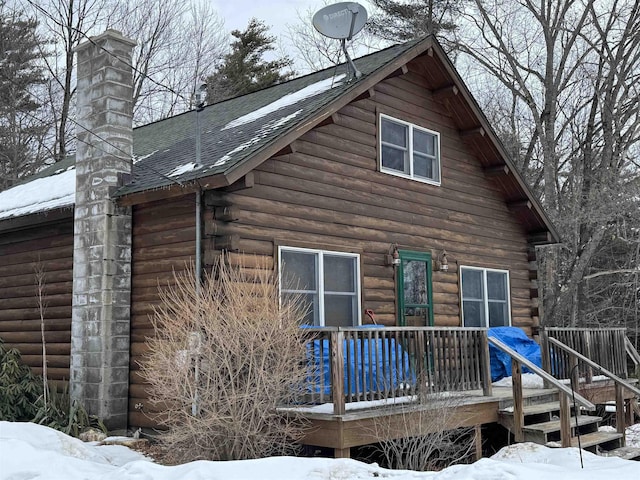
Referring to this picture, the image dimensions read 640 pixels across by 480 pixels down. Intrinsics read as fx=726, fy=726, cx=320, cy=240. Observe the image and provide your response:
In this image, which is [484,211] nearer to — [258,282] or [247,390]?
[258,282]

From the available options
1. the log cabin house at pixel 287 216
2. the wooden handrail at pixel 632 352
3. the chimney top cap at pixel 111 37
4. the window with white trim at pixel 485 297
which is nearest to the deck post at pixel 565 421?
the log cabin house at pixel 287 216

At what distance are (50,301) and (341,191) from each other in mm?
4879

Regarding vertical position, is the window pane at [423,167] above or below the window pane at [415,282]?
above

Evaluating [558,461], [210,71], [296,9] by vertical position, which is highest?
[296,9]

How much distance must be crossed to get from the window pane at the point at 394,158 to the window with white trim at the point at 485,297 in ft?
7.42

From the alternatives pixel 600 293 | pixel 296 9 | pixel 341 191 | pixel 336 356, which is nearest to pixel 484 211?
pixel 341 191

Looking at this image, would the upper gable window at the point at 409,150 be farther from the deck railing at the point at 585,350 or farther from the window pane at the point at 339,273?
the deck railing at the point at 585,350

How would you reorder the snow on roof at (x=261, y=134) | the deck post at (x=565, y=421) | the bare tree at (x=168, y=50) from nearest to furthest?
the deck post at (x=565, y=421), the snow on roof at (x=261, y=134), the bare tree at (x=168, y=50)

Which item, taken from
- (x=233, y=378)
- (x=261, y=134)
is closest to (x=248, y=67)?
(x=261, y=134)

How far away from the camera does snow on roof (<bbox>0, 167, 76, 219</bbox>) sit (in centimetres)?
1134

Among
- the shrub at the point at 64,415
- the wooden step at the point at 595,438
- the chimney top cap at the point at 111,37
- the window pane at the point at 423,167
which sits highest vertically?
the chimney top cap at the point at 111,37

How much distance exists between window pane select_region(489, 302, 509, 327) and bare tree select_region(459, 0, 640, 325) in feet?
25.7

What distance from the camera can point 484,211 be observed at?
46.0ft

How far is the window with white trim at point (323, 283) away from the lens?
989cm
